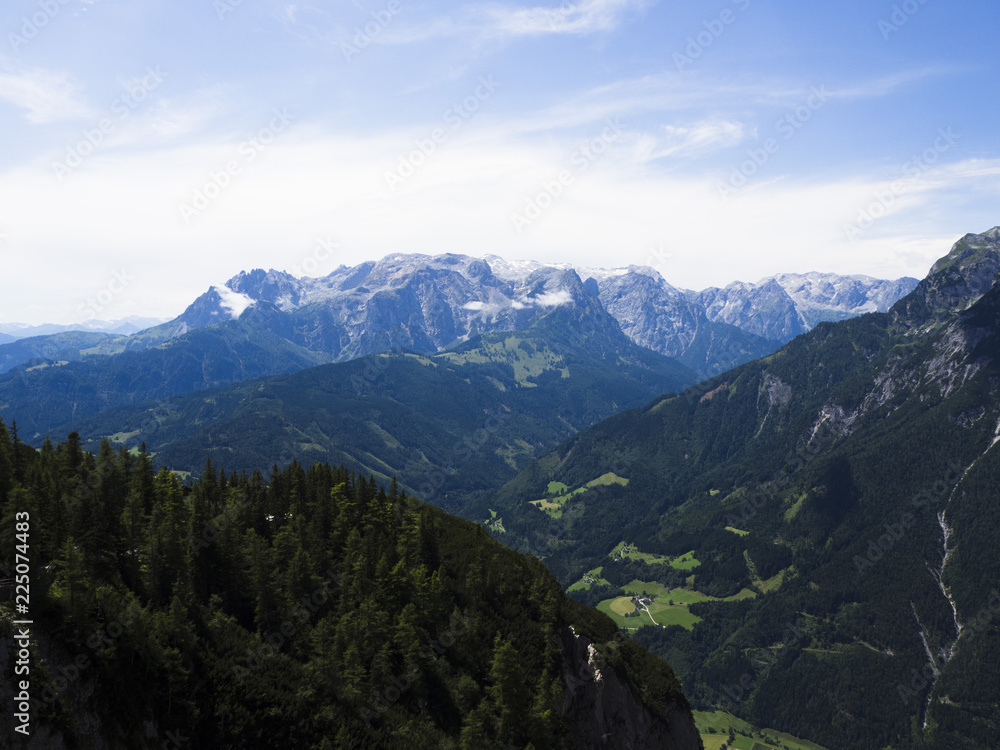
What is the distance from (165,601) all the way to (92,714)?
17584 millimetres

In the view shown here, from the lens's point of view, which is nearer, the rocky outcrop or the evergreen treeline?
the evergreen treeline

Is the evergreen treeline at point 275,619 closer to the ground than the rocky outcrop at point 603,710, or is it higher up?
higher up

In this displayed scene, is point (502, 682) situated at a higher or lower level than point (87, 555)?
lower

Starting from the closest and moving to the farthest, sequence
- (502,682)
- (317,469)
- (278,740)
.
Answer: (278,740) < (502,682) < (317,469)

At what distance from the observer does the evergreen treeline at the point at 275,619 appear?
5953cm

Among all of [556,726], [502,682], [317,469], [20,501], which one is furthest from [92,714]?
[317,469]

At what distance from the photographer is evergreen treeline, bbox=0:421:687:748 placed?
2344 inches

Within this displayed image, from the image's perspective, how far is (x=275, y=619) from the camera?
264 feet

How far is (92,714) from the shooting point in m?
55.9

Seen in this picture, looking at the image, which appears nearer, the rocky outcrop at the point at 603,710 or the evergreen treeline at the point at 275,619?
the evergreen treeline at the point at 275,619

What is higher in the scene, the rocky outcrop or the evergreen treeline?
the evergreen treeline

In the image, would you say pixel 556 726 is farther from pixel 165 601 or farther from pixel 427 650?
pixel 165 601

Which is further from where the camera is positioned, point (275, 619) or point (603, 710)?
point (603, 710)

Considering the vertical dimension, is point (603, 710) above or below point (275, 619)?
below
